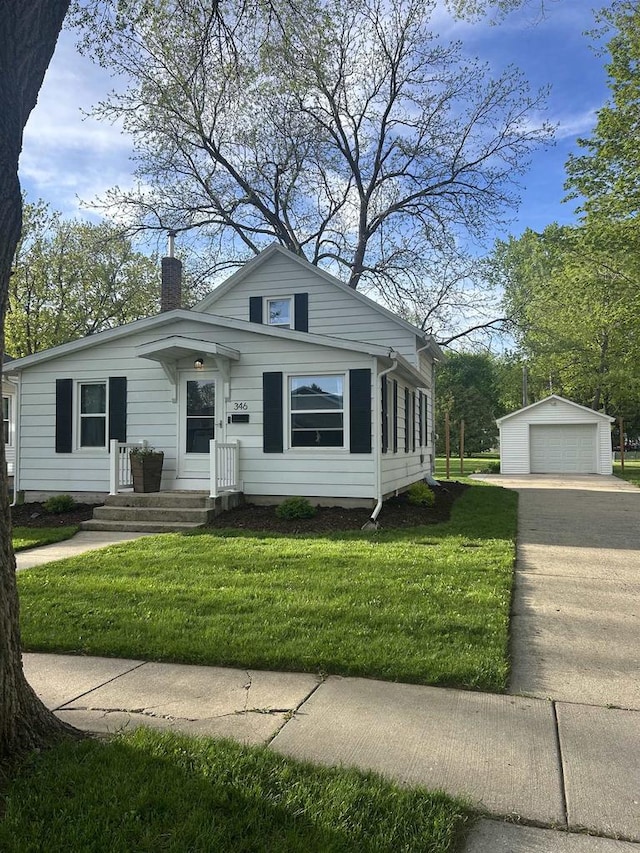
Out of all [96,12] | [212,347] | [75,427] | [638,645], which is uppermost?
[96,12]

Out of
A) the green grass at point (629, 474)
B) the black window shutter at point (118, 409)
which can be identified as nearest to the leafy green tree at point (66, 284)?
the black window shutter at point (118, 409)

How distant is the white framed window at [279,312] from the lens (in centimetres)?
1436

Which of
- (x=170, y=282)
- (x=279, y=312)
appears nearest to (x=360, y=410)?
(x=279, y=312)

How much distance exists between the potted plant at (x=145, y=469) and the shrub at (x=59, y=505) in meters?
1.23

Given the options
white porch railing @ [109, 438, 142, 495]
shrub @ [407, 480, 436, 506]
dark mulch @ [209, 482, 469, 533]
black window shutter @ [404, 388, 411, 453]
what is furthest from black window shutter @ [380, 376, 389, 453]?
white porch railing @ [109, 438, 142, 495]

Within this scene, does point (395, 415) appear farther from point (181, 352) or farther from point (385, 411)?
point (181, 352)

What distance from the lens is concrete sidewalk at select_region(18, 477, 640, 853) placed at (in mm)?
2355

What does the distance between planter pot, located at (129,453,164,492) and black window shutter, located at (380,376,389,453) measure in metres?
4.12

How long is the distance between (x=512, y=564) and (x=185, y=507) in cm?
546

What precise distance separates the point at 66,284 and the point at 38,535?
1889 centimetres

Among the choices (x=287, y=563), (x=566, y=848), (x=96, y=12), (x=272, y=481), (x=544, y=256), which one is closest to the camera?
(x=566, y=848)

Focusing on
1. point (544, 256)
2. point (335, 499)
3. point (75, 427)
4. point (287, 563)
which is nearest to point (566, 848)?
point (287, 563)

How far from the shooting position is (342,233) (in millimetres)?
22922

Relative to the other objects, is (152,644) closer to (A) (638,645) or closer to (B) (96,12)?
(A) (638,645)
